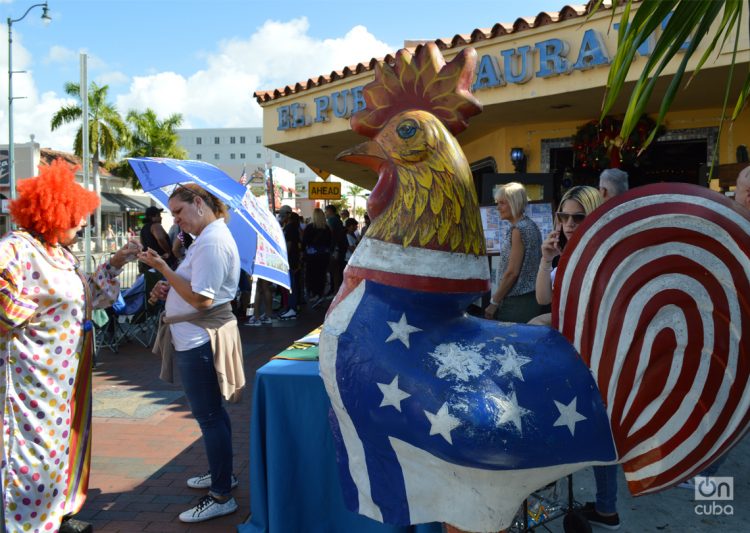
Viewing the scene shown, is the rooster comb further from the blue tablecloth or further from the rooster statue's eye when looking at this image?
the blue tablecloth

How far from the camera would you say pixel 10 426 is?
2.80m

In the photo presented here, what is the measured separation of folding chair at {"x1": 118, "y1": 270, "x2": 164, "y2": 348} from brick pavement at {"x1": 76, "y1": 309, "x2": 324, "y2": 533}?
0.74m

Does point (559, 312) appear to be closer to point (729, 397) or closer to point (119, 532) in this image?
point (729, 397)

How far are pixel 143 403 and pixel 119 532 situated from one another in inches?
97.0

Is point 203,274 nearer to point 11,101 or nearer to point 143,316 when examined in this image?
point 143,316

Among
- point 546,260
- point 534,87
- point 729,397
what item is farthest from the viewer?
point 534,87

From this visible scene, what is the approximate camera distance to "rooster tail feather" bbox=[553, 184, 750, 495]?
149 centimetres

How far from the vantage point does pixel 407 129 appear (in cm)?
179

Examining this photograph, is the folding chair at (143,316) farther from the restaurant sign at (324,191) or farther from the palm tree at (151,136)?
the palm tree at (151,136)

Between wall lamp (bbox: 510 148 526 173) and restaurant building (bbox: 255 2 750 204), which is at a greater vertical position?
restaurant building (bbox: 255 2 750 204)

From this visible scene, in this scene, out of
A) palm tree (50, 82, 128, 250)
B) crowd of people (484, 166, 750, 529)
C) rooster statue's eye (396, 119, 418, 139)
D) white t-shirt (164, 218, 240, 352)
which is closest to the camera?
rooster statue's eye (396, 119, 418, 139)

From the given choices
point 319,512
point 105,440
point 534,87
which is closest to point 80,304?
point 319,512

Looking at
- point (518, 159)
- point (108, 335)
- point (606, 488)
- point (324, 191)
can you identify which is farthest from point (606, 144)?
point (324, 191)

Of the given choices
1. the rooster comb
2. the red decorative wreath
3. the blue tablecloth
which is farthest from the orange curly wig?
the red decorative wreath
